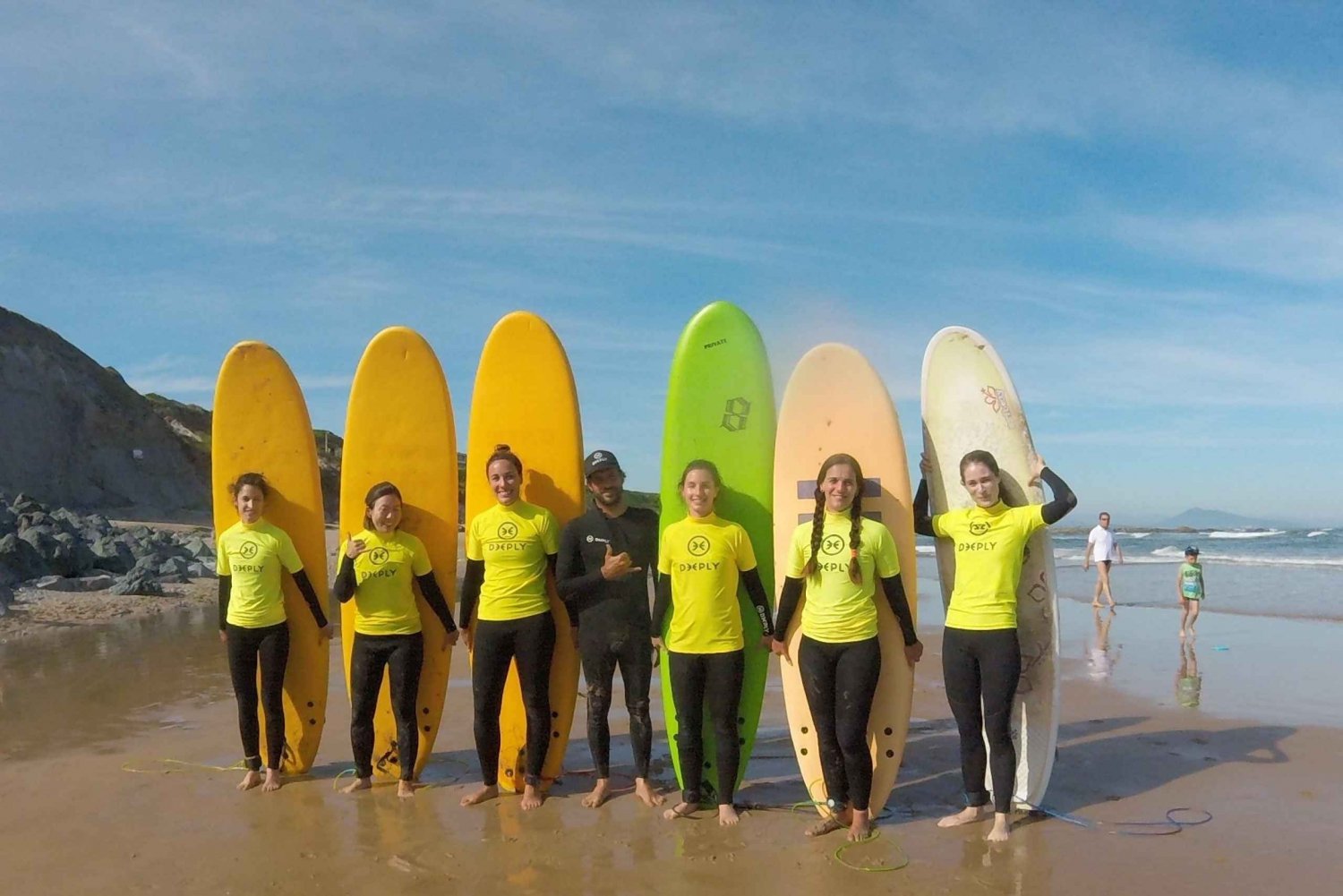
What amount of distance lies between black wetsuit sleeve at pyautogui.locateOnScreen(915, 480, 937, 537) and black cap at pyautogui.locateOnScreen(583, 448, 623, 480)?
132 centimetres

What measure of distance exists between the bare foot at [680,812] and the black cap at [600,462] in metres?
1.39

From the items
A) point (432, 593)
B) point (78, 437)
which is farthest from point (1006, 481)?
point (78, 437)

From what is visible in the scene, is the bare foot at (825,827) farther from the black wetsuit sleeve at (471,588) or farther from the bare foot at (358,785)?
the bare foot at (358,785)

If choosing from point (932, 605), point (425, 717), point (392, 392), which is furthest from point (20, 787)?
point (932, 605)

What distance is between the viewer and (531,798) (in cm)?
388

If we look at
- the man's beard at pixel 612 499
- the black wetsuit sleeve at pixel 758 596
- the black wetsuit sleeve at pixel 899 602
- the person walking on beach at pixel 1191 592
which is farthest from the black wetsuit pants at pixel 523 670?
the person walking on beach at pixel 1191 592

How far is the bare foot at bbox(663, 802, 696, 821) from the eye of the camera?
3693mm

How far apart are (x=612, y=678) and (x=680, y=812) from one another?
60 centimetres

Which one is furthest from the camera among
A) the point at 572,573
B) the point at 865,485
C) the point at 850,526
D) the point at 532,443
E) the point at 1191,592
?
the point at 1191,592

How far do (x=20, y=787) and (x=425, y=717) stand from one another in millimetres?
1823

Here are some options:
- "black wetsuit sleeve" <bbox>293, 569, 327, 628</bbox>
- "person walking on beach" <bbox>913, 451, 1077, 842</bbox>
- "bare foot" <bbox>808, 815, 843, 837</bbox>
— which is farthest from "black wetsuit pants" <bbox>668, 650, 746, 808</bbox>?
"black wetsuit sleeve" <bbox>293, 569, 327, 628</bbox>

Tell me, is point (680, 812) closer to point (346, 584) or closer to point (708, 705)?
point (708, 705)

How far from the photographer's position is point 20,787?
4184mm

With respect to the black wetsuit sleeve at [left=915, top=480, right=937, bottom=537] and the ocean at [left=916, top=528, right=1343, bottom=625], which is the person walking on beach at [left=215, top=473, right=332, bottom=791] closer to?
the black wetsuit sleeve at [left=915, top=480, right=937, bottom=537]
